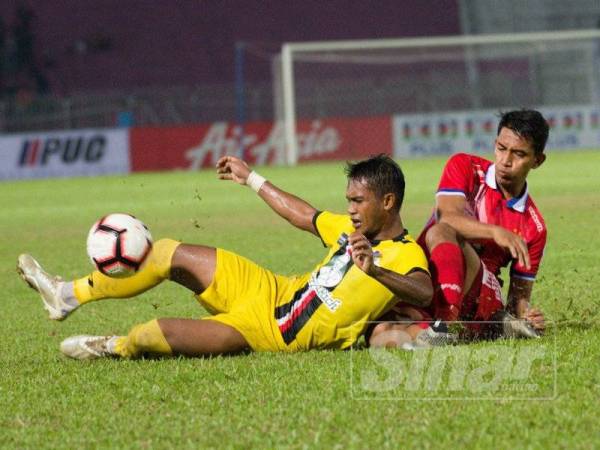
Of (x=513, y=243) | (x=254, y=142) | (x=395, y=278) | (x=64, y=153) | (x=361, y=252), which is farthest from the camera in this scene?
(x=254, y=142)

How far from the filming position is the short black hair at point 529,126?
6.78 metres

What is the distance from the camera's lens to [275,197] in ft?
22.4

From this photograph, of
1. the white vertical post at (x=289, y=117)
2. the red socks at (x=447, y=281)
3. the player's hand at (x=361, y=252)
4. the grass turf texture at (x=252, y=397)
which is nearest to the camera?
the grass turf texture at (x=252, y=397)

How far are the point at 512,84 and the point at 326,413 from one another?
1156 inches

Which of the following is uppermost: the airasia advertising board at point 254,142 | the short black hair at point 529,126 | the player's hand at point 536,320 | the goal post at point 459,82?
the short black hair at point 529,126

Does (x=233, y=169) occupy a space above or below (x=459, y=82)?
above

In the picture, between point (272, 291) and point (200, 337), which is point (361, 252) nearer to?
point (272, 291)

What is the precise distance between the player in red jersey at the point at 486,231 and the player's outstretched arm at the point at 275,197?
62 cm

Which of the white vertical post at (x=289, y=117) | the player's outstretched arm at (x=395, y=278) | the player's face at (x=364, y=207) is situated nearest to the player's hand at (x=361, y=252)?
the player's outstretched arm at (x=395, y=278)

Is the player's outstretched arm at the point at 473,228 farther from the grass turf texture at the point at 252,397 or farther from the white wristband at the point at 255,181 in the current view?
the white wristband at the point at 255,181

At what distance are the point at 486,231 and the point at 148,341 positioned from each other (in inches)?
68.5

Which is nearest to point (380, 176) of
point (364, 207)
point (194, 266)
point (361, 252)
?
point (364, 207)

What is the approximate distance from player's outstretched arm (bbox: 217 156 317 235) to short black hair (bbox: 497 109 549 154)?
1169 mm

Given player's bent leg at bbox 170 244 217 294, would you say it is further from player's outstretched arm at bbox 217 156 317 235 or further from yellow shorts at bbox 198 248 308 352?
player's outstretched arm at bbox 217 156 317 235
